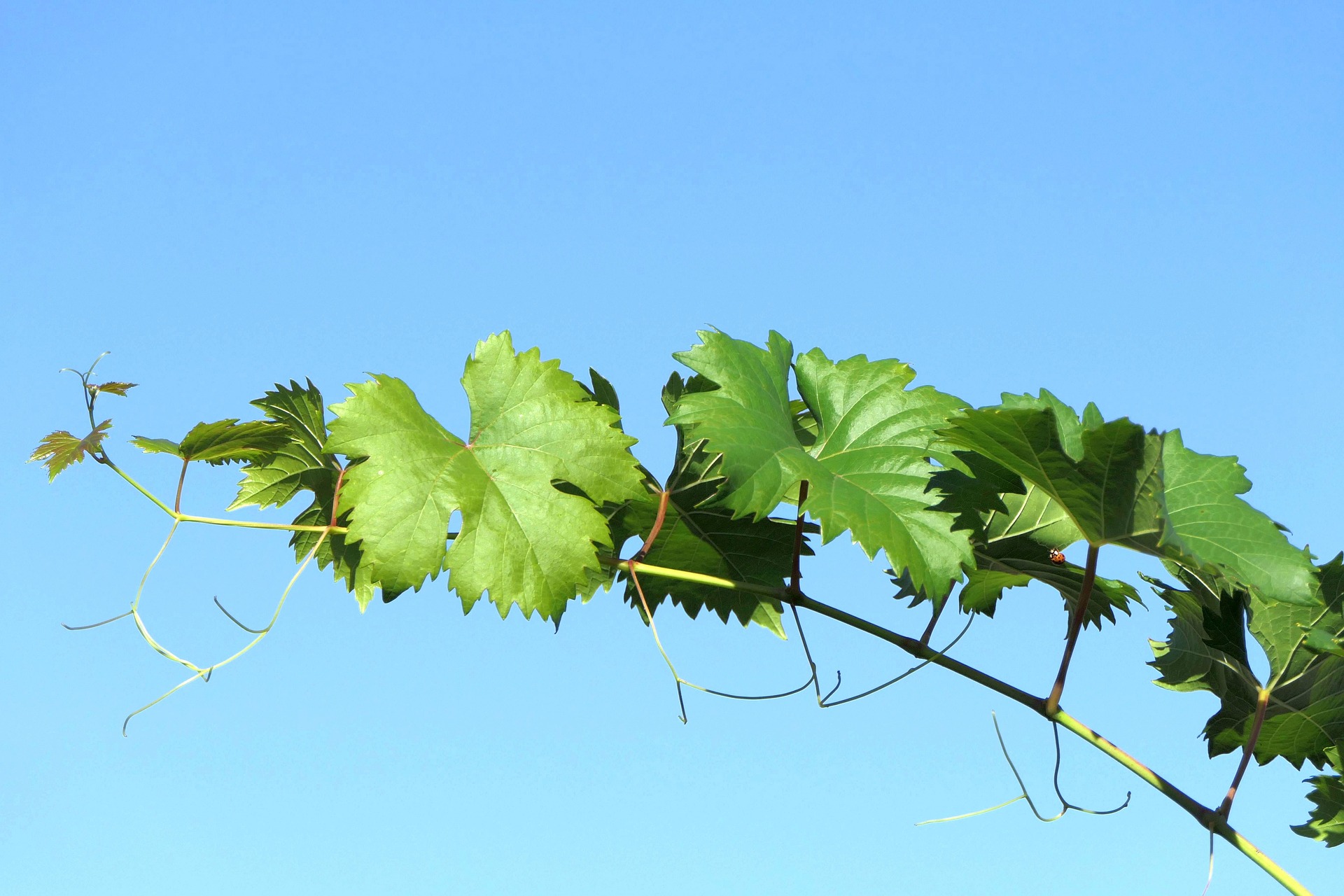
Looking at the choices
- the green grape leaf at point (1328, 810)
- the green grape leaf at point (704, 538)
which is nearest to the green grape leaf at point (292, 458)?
the green grape leaf at point (704, 538)

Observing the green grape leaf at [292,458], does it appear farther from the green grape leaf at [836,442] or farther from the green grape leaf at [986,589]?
the green grape leaf at [986,589]

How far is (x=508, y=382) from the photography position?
1.85 m

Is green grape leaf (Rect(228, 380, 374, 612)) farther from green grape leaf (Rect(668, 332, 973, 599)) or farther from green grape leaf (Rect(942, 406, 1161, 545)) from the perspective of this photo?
green grape leaf (Rect(942, 406, 1161, 545))

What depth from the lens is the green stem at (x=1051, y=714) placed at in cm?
167

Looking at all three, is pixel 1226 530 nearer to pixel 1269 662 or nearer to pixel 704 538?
pixel 1269 662

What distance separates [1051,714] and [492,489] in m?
1.02

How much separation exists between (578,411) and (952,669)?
79 centimetres

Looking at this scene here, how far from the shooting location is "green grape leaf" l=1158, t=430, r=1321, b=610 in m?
1.55

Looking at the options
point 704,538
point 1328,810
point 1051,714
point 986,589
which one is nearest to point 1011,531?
point 986,589

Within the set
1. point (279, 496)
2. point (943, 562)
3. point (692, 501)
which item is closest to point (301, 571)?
point (279, 496)

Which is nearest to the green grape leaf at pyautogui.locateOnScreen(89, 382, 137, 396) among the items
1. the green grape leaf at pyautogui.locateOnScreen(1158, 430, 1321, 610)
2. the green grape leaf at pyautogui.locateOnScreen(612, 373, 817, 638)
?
the green grape leaf at pyautogui.locateOnScreen(612, 373, 817, 638)

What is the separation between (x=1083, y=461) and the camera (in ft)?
5.23

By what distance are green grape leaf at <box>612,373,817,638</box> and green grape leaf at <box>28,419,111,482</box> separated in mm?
960

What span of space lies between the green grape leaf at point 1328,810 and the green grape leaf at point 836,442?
111 cm
